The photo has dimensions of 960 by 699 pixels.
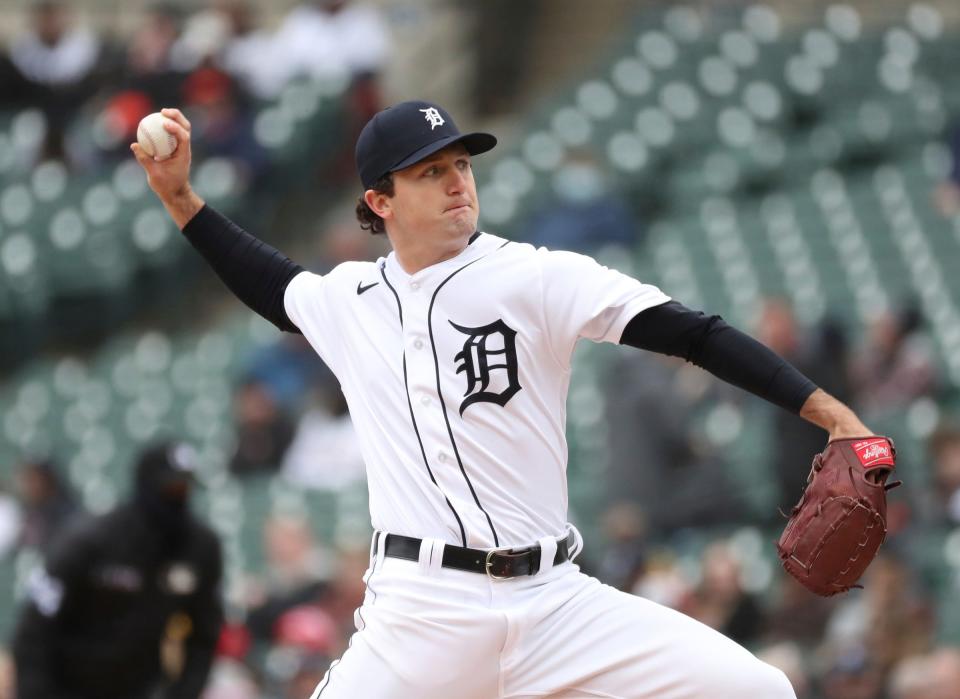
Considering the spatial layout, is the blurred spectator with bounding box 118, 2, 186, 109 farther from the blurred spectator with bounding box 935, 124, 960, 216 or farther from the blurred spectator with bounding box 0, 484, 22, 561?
the blurred spectator with bounding box 935, 124, 960, 216

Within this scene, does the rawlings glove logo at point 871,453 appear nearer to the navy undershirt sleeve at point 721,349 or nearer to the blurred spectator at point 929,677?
the navy undershirt sleeve at point 721,349

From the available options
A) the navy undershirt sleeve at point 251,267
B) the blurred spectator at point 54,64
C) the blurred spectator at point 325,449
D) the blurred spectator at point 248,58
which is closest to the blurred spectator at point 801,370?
the blurred spectator at point 325,449

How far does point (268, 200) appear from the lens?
43.9 feet

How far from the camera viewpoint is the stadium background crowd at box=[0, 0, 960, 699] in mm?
7668

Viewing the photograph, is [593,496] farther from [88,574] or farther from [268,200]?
[268,200]

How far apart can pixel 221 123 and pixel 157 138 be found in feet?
30.0

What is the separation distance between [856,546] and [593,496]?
17.5ft

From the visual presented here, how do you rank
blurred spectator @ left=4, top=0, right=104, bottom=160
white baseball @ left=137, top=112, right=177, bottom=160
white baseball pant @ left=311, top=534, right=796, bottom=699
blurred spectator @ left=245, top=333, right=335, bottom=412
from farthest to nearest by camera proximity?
blurred spectator @ left=4, top=0, right=104, bottom=160, blurred spectator @ left=245, top=333, right=335, bottom=412, white baseball @ left=137, top=112, right=177, bottom=160, white baseball pant @ left=311, top=534, right=796, bottom=699

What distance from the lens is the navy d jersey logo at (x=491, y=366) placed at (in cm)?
372

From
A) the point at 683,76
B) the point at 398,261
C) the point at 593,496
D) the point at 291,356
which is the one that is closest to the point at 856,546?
the point at 398,261

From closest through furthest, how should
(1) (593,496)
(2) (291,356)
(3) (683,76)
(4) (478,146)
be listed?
(4) (478,146) → (1) (593,496) → (2) (291,356) → (3) (683,76)

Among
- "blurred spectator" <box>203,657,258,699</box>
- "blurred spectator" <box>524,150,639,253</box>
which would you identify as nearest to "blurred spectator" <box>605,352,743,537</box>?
"blurred spectator" <box>203,657,258,699</box>

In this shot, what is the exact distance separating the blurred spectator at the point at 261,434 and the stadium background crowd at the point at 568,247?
18 mm

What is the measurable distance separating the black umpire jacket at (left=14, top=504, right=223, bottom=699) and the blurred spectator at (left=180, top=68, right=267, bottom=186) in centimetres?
747
